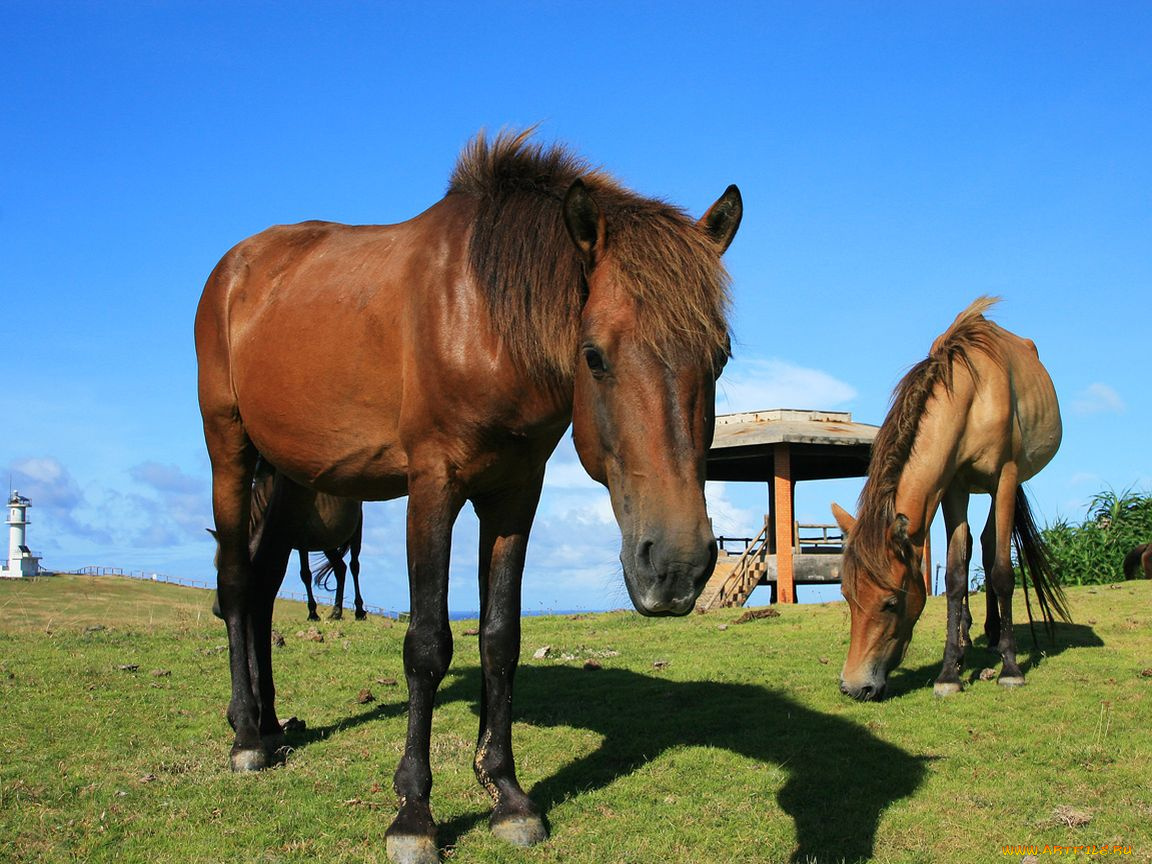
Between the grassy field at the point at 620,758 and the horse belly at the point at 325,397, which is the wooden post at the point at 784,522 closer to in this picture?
the grassy field at the point at 620,758

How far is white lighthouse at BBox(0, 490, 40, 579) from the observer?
33469mm

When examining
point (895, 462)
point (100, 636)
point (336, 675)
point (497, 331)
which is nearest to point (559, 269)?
point (497, 331)

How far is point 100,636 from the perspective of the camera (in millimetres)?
10031

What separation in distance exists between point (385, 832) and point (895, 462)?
4934 millimetres

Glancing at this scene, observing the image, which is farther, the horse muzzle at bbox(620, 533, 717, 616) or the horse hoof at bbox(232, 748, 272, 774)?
the horse hoof at bbox(232, 748, 272, 774)

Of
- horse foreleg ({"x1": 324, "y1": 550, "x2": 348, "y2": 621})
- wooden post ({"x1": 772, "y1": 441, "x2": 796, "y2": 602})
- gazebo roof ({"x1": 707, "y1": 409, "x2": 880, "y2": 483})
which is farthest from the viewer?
wooden post ({"x1": 772, "y1": 441, "x2": 796, "y2": 602})

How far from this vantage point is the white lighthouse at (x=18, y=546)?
33.5 metres

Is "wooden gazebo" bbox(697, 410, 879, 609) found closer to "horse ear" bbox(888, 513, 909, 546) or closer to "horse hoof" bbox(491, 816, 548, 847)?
"horse ear" bbox(888, 513, 909, 546)

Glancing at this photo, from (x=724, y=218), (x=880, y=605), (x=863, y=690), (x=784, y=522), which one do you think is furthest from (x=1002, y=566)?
(x=784, y=522)

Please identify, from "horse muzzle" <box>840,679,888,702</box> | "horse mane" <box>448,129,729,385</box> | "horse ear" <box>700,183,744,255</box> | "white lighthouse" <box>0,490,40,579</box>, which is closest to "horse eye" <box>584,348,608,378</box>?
"horse mane" <box>448,129,729,385</box>

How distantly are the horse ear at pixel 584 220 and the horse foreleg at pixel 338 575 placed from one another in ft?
34.3

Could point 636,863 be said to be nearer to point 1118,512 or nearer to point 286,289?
point 286,289

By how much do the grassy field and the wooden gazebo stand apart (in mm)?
8730

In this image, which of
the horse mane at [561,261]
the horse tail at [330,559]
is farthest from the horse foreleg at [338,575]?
the horse mane at [561,261]
